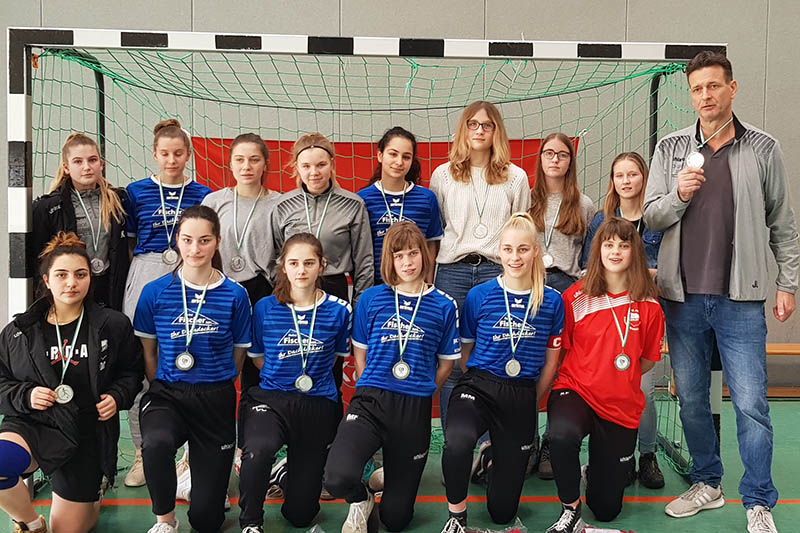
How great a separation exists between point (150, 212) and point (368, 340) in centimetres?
130

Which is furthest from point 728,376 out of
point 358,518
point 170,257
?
point 170,257

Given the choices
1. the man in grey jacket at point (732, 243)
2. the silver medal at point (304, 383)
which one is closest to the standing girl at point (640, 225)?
→ the man in grey jacket at point (732, 243)

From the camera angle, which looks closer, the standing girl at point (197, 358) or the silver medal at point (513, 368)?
the standing girl at point (197, 358)

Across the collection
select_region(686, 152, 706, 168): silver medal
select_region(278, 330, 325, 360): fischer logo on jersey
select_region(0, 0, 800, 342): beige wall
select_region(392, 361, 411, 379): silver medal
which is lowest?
select_region(392, 361, 411, 379): silver medal

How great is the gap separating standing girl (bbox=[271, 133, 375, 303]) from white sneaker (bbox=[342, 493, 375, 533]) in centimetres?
99

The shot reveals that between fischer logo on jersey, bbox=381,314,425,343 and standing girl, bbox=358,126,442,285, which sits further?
standing girl, bbox=358,126,442,285

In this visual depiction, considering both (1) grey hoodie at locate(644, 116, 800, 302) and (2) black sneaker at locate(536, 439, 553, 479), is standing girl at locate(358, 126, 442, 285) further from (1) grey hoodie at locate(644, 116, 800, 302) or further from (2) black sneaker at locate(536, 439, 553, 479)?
(2) black sneaker at locate(536, 439, 553, 479)

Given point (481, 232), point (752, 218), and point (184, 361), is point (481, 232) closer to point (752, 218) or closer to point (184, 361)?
point (752, 218)

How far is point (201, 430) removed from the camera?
9.55ft

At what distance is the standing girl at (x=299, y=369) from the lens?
2967 millimetres

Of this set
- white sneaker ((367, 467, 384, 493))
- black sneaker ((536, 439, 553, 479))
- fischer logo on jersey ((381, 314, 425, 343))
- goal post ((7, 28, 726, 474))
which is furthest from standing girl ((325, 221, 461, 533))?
goal post ((7, 28, 726, 474))

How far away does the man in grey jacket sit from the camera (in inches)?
115

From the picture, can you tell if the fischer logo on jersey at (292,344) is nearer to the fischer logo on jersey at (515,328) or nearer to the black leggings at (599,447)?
the fischer logo on jersey at (515,328)

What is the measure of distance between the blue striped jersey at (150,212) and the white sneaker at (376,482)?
154 centimetres
